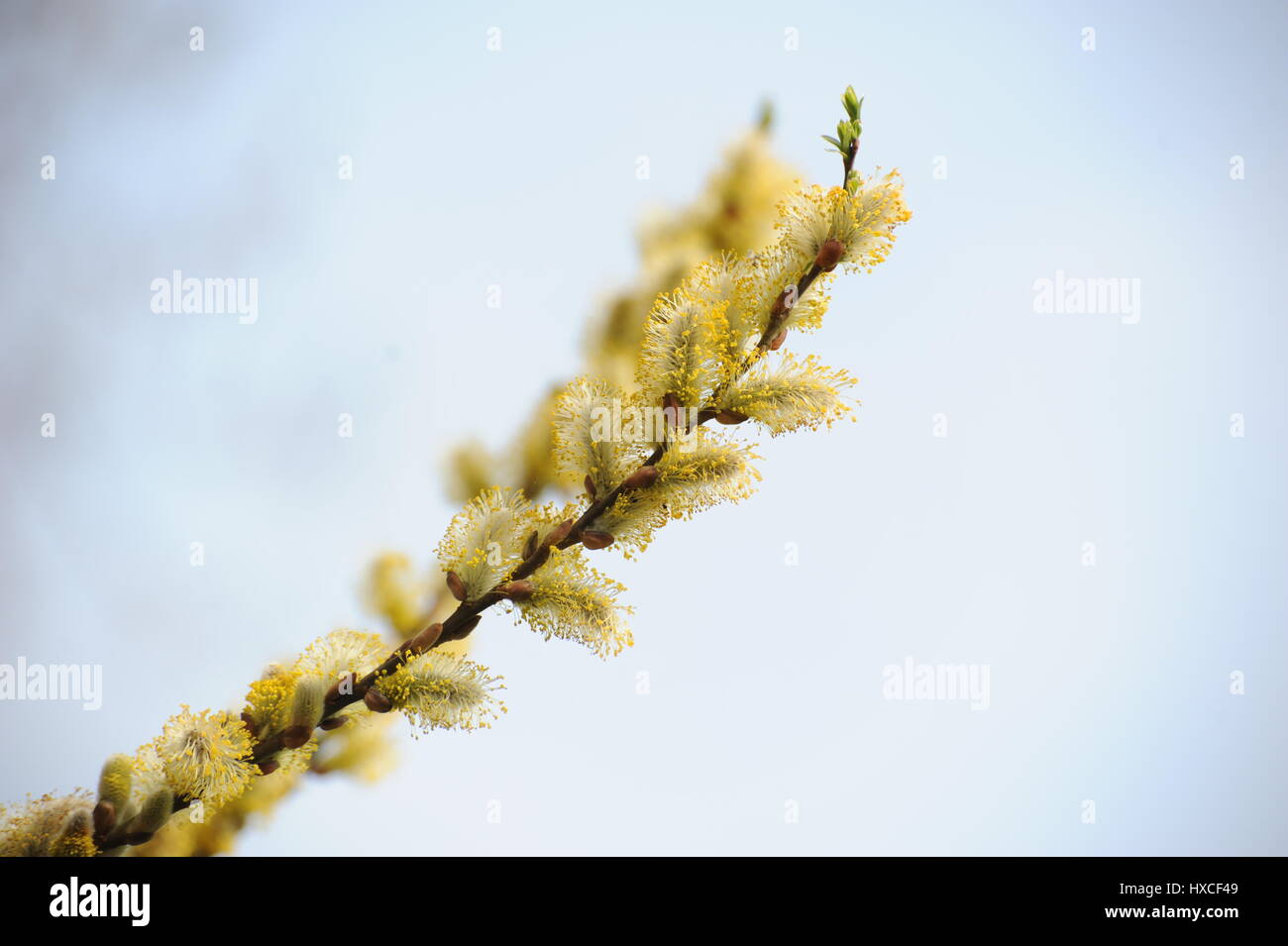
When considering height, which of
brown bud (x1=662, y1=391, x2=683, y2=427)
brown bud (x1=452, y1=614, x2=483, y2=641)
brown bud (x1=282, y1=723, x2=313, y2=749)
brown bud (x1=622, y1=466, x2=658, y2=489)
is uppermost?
brown bud (x1=662, y1=391, x2=683, y2=427)

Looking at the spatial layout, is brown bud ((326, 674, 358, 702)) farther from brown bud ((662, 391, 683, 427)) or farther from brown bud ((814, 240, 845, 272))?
brown bud ((814, 240, 845, 272))

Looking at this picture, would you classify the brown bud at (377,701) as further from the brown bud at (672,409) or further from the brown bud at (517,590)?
the brown bud at (672,409)

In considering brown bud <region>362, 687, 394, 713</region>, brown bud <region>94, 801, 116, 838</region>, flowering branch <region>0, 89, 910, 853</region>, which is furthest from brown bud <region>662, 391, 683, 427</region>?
brown bud <region>94, 801, 116, 838</region>

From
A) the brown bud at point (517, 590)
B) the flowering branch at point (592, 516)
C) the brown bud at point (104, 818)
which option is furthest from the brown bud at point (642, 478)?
the brown bud at point (104, 818)

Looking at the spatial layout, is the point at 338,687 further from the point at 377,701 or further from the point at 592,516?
the point at 592,516

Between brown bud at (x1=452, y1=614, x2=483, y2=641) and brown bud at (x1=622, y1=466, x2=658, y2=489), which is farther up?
brown bud at (x1=622, y1=466, x2=658, y2=489)
